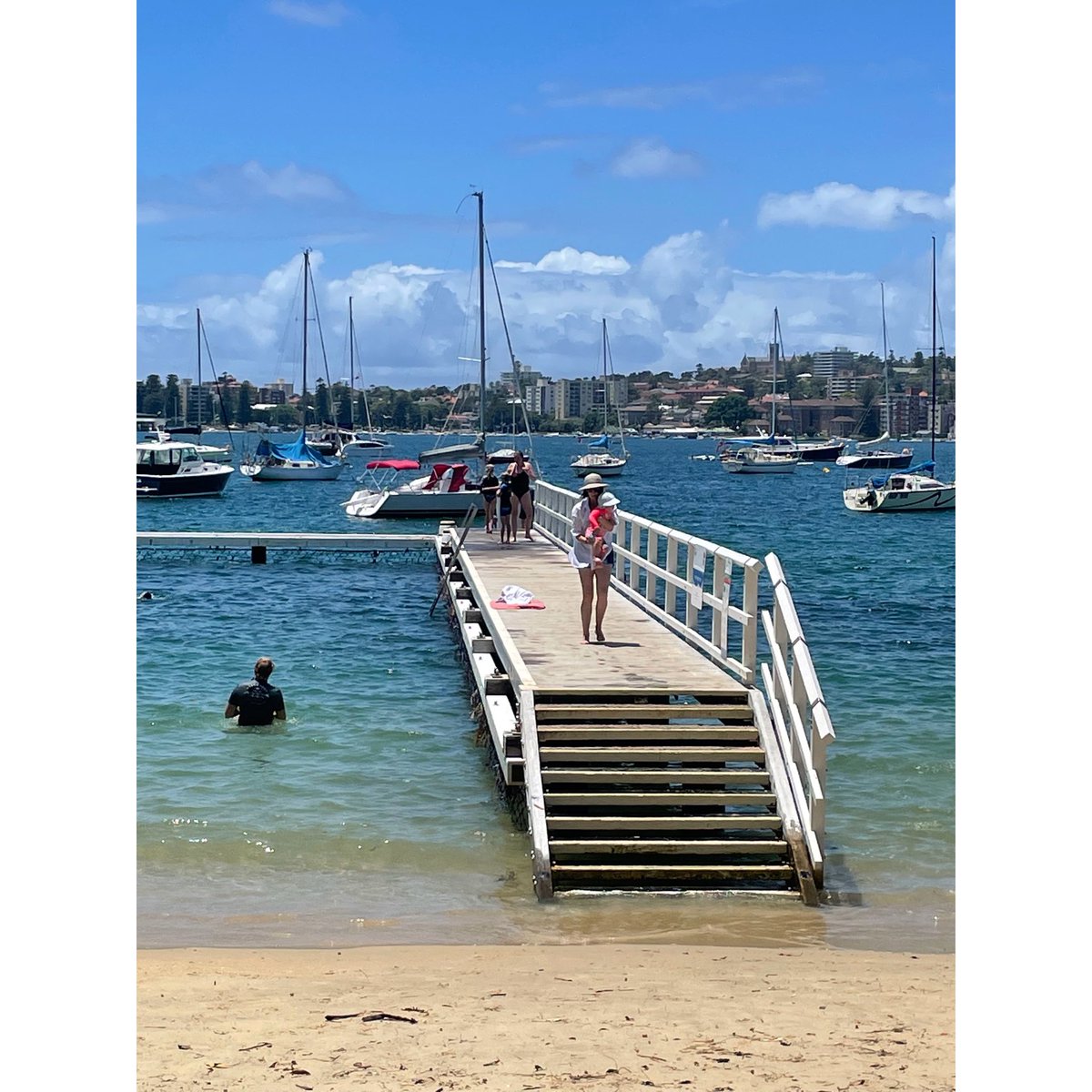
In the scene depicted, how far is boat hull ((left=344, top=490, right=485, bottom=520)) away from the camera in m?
46.7

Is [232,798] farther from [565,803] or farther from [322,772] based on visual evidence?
[565,803]

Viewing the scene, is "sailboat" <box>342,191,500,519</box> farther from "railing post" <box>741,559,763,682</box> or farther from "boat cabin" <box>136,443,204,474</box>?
"railing post" <box>741,559,763,682</box>

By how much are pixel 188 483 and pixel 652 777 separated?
220 feet

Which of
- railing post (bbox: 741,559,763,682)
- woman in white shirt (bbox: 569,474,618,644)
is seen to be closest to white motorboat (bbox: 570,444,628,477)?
woman in white shirt (bbox: 569,474,618,644)

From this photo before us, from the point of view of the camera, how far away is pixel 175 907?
1006 cm

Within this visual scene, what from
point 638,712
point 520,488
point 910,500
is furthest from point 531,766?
point 910,500

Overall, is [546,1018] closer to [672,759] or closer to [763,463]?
[672,759]

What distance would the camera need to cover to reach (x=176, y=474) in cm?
7488

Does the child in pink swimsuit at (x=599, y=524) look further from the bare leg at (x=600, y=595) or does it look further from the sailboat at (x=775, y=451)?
the sailboat at (x=775, y=451)

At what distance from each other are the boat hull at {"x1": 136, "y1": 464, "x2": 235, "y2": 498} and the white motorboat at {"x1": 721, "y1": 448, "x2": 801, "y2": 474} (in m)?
52.2

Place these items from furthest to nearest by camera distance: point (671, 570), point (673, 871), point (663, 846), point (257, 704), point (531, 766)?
point (257, 704), point (671, 570), point (531, 766), point (663, 846), point (673, 871)

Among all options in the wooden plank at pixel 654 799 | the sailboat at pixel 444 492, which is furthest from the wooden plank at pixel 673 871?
the sailboat at pixel 444 492
